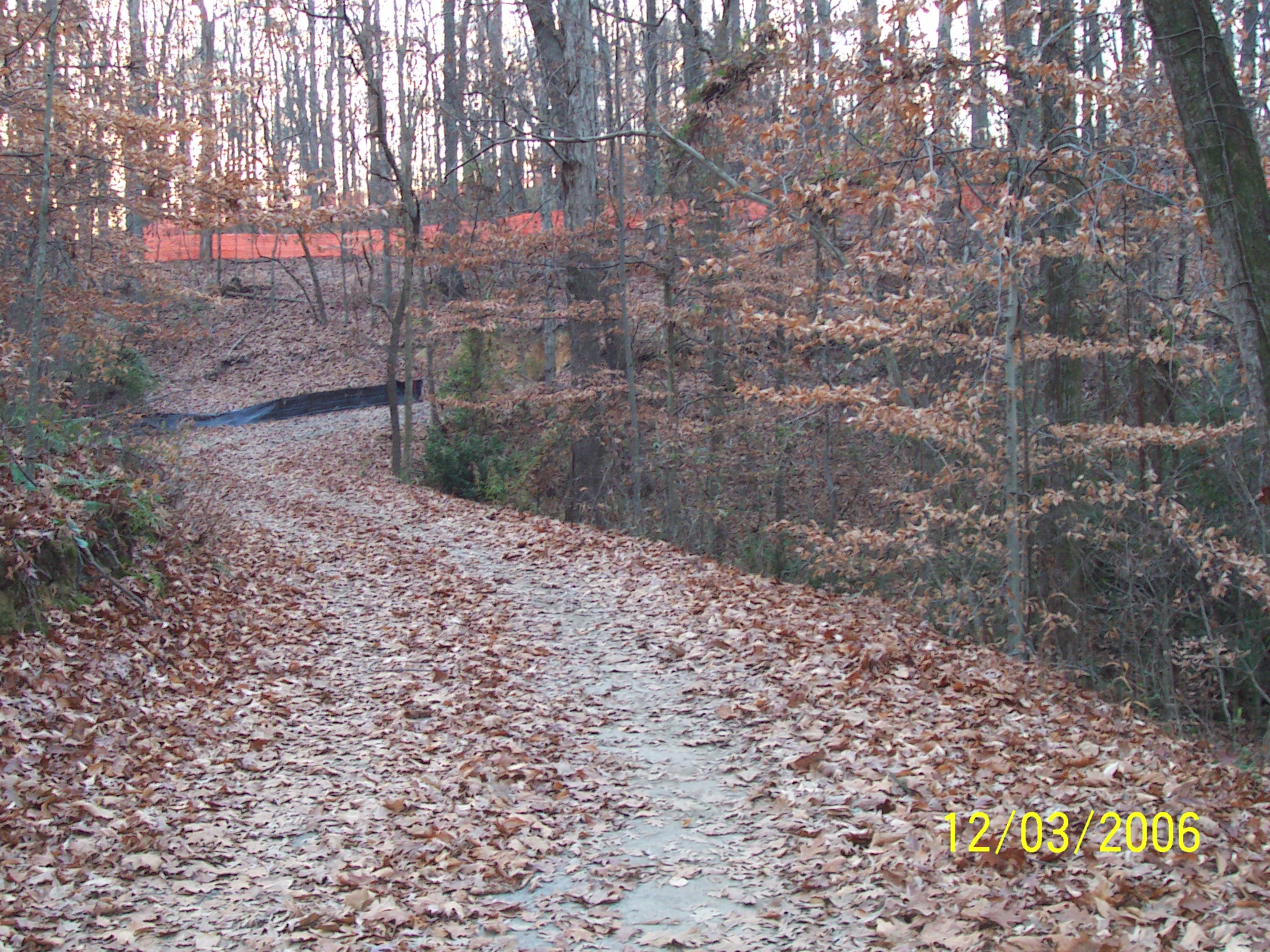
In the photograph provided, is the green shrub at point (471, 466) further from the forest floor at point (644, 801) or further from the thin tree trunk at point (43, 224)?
the thin tree trunk at point (43, 224)

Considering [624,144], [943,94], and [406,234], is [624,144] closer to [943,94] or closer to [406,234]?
[406,234]

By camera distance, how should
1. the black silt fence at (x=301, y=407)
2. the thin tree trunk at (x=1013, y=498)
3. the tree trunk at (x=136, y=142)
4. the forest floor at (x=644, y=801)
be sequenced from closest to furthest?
1. the forest floor at (x=644, y=801)
2. the thin tree trunk at (x=1013, y=498)
3. the tree trunk at (x=136, y=142)
4. the black silt fence at (x=301, y=407)

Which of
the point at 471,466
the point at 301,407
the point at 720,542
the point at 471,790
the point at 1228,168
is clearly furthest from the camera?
the point at 301,407

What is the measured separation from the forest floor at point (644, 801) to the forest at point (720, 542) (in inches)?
1.2

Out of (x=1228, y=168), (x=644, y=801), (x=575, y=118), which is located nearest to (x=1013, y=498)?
(x=1228, y=168)

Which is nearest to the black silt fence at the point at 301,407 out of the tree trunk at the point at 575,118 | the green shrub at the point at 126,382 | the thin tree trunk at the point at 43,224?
the green shrub at the point at 126,382

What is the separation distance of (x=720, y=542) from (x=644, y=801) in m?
11.4

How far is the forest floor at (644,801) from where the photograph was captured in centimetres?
388

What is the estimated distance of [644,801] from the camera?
A: 17.0ft

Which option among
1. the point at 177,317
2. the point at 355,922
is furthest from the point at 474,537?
the point at 177,317

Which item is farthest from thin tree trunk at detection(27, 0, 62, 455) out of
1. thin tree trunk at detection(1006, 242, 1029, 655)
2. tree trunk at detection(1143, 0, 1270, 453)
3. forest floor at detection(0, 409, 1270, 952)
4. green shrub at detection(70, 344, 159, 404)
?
green shrub at detection(70, 344, 159, 404)

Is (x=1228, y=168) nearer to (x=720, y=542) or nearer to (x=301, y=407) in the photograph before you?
(x=720, y=542)

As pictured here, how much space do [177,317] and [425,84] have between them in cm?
1581

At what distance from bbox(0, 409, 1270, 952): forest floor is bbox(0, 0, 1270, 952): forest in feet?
0.10
